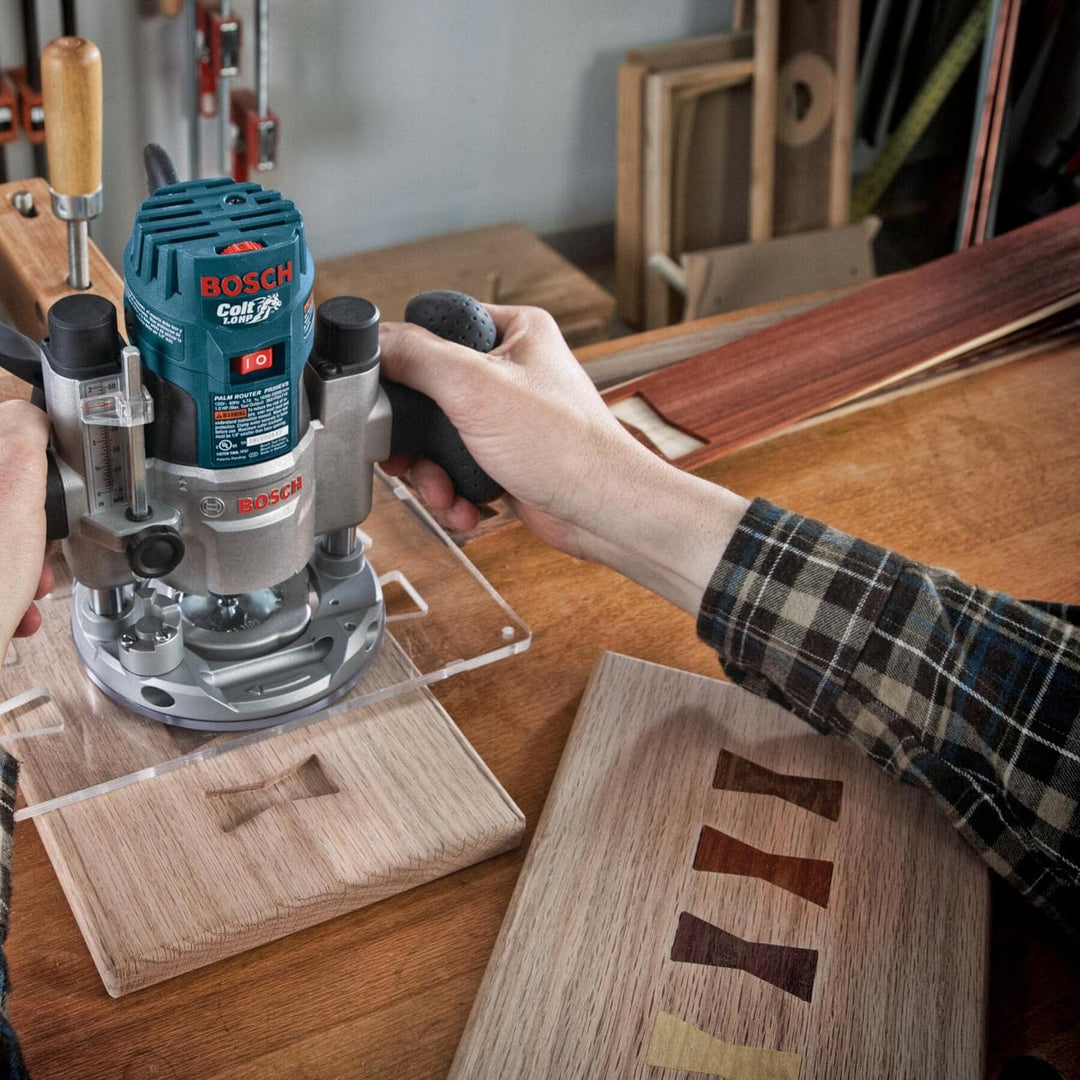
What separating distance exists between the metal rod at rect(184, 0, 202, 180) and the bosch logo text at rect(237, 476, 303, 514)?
4.42 ft

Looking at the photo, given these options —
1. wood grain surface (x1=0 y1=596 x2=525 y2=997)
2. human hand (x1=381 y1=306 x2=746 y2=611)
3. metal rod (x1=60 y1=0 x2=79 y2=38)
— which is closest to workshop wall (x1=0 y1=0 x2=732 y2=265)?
metal rod (x1=60 y1=0 x2=79 y2=38)

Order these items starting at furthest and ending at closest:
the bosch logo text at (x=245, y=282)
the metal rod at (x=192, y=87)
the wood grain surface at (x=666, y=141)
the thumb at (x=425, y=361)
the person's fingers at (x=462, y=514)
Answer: the wood grain surface at (x=666, y=141)
the metal rod at (x=192, y=87)
the person's fingers at (x=462, y=514)
the thumb at (x=425, y=361)
the bosch logo text at (x=245, y=282)

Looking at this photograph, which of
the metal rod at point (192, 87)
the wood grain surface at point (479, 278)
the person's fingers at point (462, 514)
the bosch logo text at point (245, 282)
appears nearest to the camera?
the bosch logo text at point (245, 282)

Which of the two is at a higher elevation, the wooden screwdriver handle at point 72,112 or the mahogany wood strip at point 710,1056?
the wooden screwdriver handle at point 72,112

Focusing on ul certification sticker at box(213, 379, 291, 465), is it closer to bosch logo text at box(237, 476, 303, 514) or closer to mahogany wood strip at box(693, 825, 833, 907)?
bosch logo text at box(237, 476, 303, 514)

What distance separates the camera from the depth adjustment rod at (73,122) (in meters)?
0.95

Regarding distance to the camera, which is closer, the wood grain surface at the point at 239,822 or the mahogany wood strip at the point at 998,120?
the wood grain surface at the point at 239,822

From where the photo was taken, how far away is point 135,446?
73 cm

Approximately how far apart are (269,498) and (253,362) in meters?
0.10

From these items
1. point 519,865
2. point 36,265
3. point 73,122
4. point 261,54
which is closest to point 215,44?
point 261,54

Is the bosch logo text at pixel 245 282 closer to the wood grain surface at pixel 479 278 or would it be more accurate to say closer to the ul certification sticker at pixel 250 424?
the ul certification sticker at pixel 250 424

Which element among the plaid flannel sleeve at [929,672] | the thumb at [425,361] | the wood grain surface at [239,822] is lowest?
the wood grain surface at [239,822]

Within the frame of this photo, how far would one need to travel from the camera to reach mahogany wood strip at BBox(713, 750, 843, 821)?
91 cm

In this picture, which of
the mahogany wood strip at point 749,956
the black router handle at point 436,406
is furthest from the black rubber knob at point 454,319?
the mahogany wood strip at point 749,956
